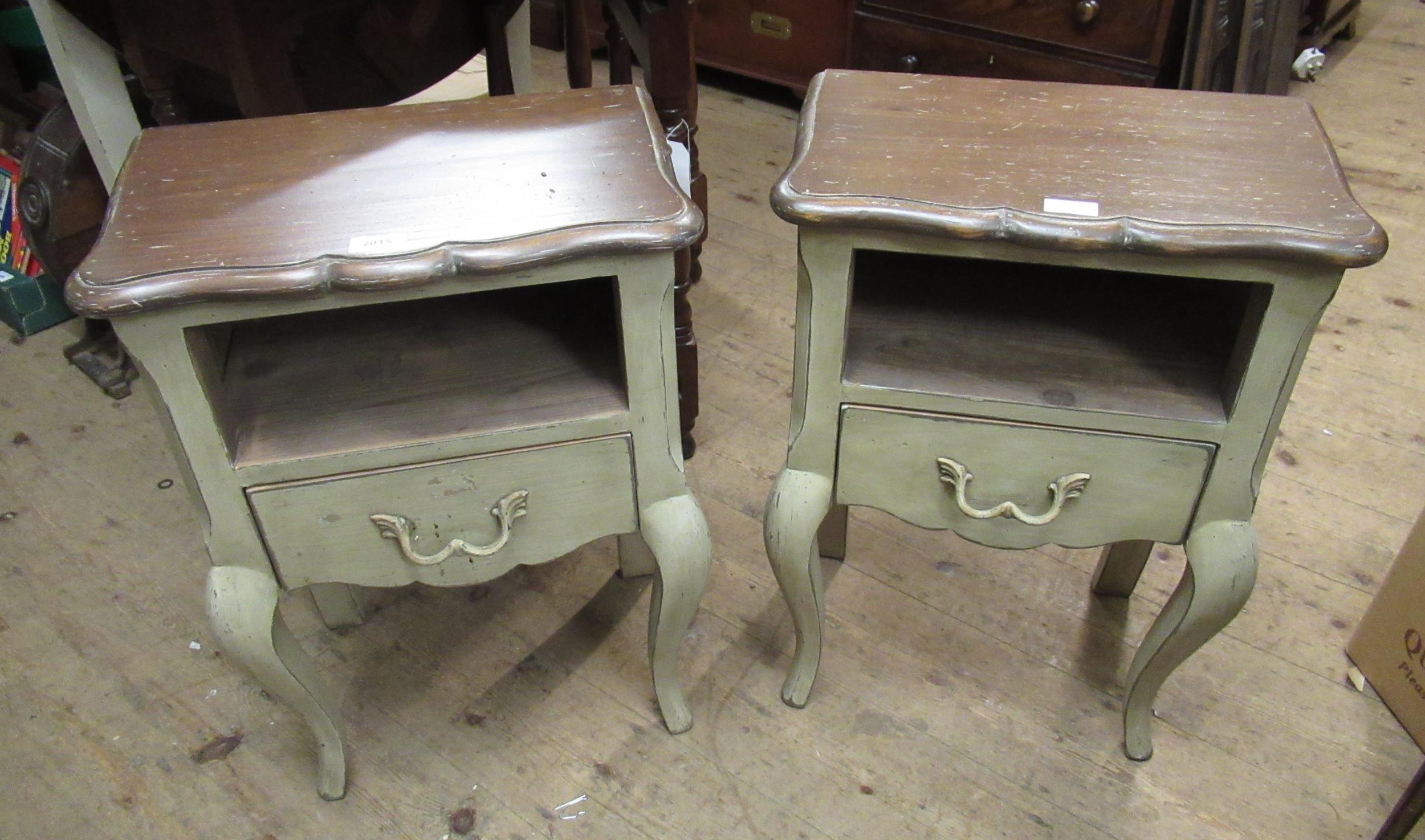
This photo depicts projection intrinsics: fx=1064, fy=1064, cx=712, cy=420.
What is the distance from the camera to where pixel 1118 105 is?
1.07m

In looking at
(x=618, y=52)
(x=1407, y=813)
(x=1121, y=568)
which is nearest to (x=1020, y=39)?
(x=618, y=52)

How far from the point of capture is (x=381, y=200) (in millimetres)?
939

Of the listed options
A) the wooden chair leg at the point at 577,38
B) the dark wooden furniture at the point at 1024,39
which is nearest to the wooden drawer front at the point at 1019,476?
the wooden chair leg at the point at 577,38

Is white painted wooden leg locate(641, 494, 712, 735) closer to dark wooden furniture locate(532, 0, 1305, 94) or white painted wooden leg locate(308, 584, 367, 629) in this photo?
white painted wooden leg locate(308, 584, 367, 629)

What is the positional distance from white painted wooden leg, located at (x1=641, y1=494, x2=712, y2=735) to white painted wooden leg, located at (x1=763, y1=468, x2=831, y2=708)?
72 millimetres

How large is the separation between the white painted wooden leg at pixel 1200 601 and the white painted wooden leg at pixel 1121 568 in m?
0.21

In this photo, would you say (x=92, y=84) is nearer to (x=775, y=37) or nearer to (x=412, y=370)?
(x=412, y=370)

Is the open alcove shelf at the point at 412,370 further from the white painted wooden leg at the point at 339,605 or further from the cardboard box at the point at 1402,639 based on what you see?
the cardboard box at the point at 1402,639

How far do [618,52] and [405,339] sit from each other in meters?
0.70

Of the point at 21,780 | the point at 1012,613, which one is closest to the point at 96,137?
the point at 21,780

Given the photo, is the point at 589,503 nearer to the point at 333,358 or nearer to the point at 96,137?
the point at 333,358

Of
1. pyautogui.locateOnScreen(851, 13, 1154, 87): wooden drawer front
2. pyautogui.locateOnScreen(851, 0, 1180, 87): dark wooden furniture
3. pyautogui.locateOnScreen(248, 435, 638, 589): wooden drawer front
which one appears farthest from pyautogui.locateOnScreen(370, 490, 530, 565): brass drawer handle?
pyautogui.locateOnScreen(851, 0, 1180, 87): dark wooden furniture

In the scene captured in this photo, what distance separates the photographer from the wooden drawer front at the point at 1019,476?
3.29 ft

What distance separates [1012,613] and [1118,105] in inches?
26.5
